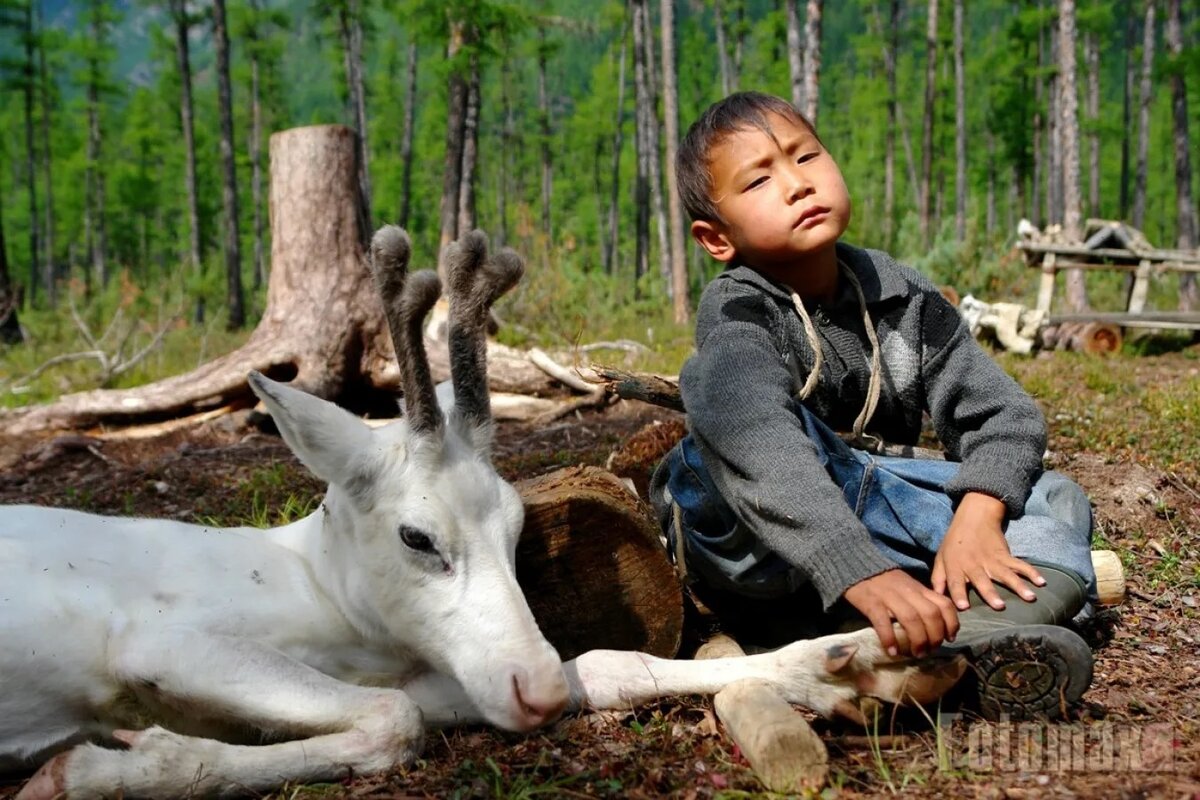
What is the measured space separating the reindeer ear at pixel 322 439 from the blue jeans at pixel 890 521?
1023mm

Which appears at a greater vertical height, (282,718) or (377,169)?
(377,169)

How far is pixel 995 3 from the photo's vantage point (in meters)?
34.8

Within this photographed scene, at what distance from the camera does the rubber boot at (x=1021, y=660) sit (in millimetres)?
2195

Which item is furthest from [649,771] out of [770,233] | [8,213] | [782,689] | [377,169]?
[8,213]

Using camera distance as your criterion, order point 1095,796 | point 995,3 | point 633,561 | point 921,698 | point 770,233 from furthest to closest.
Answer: point 995,3 → point 633,561 → point 770,233 → point 921,698 → point 1095,796

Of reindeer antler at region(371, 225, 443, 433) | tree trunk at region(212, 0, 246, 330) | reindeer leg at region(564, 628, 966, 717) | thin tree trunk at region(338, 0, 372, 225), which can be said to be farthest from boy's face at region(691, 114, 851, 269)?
thin tree trunk at region(338, 0, 372, 225)

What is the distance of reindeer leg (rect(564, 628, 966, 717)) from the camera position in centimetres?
221

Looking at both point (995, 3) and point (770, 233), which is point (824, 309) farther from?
point (995, 3)

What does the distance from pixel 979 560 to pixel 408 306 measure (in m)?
1.58

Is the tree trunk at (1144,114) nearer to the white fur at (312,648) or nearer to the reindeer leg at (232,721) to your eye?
the white fur at (312,648)

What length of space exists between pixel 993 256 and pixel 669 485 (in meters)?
13.6

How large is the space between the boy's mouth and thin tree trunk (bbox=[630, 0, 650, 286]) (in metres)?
24.6

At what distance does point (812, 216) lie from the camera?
2.65 meters

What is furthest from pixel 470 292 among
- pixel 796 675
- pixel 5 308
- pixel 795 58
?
pixel 795 58
